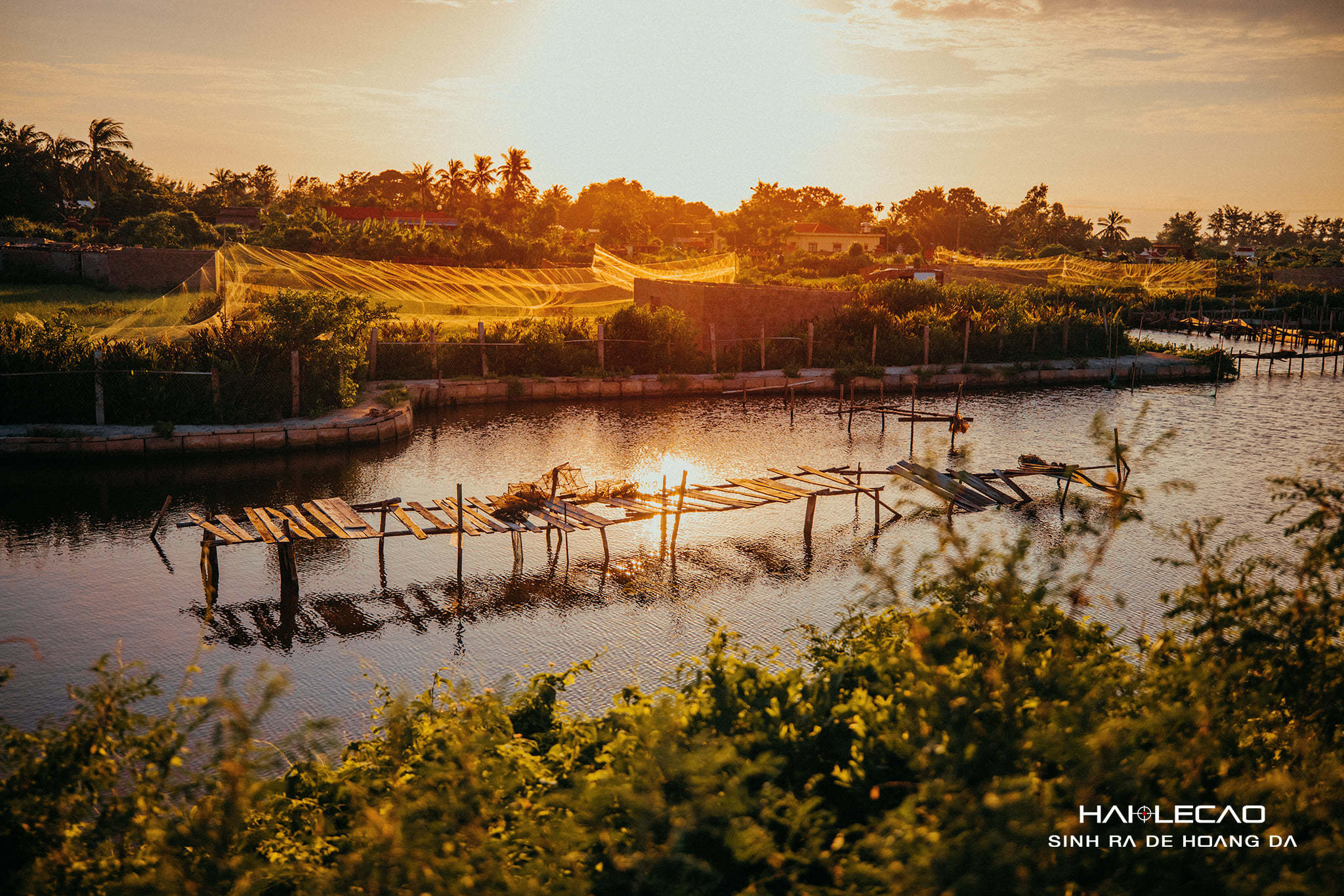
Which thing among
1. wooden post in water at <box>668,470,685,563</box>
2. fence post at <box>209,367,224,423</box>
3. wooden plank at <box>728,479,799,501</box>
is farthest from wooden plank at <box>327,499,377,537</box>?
fence post at <box>209,367,224,423</box>

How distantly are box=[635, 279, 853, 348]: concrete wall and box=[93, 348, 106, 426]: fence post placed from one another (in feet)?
51.6

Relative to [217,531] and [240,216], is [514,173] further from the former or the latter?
[217,531]

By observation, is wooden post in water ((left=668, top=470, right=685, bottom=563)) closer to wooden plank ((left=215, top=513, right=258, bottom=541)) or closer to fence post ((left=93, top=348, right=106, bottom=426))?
wooden plank ((left=215, top=513, right=258, bottom=541))

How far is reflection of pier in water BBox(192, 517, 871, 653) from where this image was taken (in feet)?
34.1

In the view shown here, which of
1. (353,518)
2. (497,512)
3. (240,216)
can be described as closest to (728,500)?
(497,512)

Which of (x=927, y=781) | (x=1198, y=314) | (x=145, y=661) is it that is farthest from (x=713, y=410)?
(x=1198, y=314)

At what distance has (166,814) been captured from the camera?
4.59 meters

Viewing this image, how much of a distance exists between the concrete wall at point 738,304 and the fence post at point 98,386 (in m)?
15.7

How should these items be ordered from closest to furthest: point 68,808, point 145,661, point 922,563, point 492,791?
1. point 68,808
2. point 492,791
3. point 922,563
4. point 145,661

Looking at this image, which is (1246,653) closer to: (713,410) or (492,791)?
(492,791)

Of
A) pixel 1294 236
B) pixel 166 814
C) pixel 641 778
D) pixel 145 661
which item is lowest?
pixel 145 661

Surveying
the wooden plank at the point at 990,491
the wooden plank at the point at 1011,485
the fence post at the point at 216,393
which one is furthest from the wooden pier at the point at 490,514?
the fence post at the point at 216,393

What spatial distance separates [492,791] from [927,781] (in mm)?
1942

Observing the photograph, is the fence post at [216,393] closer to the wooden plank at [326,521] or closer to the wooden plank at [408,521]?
the wooden plank at [326,521]
